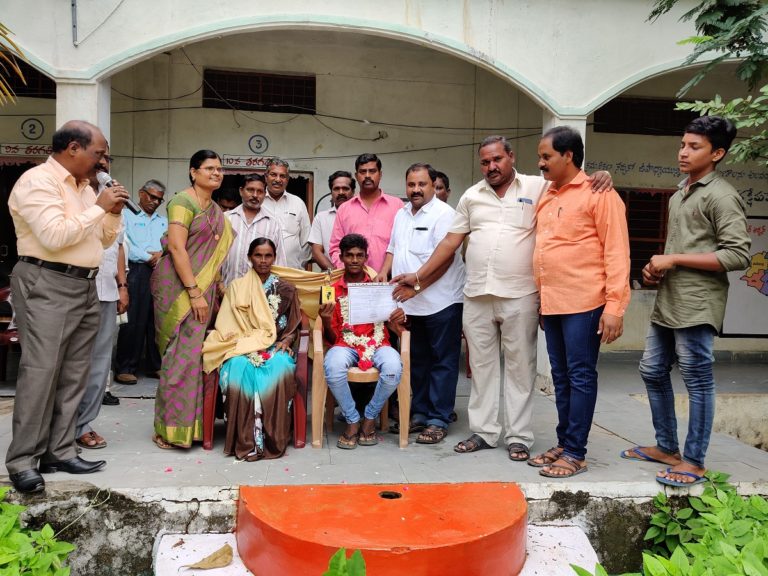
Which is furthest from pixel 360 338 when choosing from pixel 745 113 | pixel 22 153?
pixel 22 153

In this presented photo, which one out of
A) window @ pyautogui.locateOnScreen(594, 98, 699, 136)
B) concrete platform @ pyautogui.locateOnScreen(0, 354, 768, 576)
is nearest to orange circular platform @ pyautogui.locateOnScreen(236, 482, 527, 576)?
concrete platform @ pyautogui.locateOnScreen(0, 354, 768, 576)

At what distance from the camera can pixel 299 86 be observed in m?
8.18

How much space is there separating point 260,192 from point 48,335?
1.90 meters

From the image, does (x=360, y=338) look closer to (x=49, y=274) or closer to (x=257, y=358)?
(x=257, y=358)

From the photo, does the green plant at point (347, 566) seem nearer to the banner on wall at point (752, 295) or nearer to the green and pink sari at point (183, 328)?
the green and pink sari at point (183, 328)

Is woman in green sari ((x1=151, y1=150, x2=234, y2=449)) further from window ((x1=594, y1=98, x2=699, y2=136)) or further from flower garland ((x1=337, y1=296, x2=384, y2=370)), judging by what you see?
window ((x1=594, y1=98, x2=699, y2=136))

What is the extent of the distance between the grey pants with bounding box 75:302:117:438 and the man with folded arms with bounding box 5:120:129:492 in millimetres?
520

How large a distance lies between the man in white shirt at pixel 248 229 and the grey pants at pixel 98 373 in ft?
2.72

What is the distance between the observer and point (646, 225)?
891cm

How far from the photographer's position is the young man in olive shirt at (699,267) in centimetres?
371

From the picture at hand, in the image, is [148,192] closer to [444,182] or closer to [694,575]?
[444,182]

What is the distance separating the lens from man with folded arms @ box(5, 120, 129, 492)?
347 cm

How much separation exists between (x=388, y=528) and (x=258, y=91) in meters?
6.16

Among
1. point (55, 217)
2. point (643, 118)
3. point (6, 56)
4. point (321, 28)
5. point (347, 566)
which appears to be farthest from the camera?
point (643, 118)
